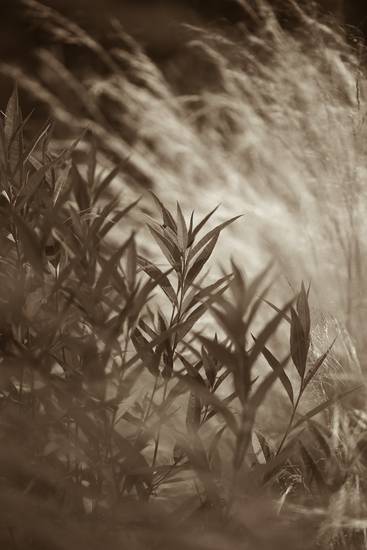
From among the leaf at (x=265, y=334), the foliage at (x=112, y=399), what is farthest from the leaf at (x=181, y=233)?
the leaf at (x=265, y=334)

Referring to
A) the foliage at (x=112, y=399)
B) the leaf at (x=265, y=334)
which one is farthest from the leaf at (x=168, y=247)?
the leaf at (x=265, y=334)

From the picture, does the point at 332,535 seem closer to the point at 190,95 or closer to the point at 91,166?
the point at 91,166

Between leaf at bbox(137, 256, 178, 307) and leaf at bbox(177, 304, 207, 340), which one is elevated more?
leaf at bbox(137, 256, 178, 307)

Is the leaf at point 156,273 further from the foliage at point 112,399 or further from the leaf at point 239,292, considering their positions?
the leaf at point 239,292

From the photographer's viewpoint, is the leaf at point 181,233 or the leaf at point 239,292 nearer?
the leaf at point 239,292

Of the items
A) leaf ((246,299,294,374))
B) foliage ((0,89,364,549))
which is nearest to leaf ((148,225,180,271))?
foliage ((0,89,364,549))

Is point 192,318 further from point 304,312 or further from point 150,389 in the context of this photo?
point 150,389

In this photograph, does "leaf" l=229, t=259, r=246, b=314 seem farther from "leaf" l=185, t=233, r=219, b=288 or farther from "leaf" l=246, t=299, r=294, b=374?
"leaf" l=185, t=233, r=219, b=288

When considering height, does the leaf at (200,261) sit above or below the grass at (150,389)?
above

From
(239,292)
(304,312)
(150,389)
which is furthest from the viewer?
(150,389)

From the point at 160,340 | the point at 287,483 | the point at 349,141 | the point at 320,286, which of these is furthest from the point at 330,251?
the point at 160,340

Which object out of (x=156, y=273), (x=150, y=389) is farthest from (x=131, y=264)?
(x=150, y=389)

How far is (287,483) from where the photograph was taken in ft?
1.45

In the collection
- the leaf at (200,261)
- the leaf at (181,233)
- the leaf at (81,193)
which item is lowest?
the leaf at (200,261)
